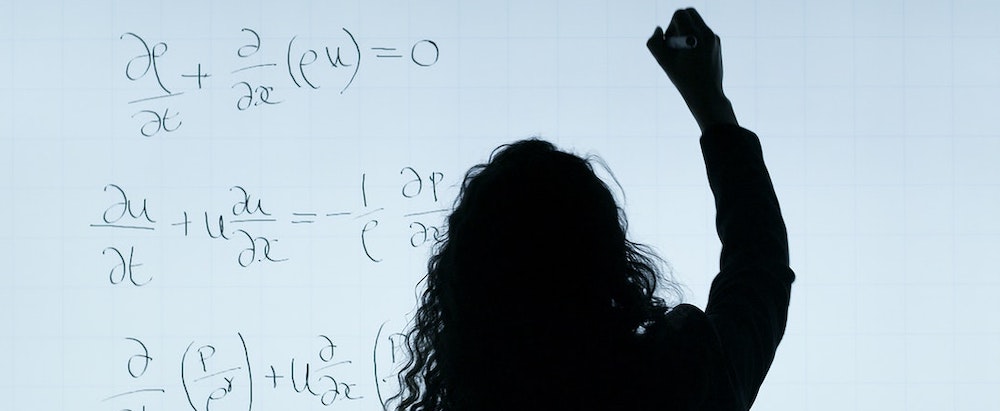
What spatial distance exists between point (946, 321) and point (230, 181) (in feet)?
2.68

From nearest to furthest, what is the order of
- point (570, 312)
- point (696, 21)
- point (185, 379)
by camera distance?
point (570, 312) < point (696, 21) < point (185, 379)

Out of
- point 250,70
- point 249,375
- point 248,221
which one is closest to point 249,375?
point 249,375

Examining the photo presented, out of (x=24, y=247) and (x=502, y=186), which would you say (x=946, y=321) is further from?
(x=24, y=247)

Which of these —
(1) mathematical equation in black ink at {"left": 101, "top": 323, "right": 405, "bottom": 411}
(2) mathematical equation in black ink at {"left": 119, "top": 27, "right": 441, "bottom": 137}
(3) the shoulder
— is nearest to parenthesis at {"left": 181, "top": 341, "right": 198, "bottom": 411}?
(1) mathematical equation in black ink at {"left": 101, "top": 323, "right": 405, "bottom": 411}

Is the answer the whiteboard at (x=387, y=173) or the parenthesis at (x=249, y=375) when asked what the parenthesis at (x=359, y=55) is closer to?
the whiteboard at (x=387, y=173)

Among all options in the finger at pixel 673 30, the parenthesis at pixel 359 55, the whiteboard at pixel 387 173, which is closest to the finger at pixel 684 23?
the finger at pixel 673 30

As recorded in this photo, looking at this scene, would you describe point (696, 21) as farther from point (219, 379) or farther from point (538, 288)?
point (219, 379)

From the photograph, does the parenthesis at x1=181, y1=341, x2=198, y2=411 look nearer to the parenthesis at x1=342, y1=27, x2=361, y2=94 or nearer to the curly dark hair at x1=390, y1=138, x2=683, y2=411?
the parenthesis at x1=342, y1=27, x2=361, y2=94

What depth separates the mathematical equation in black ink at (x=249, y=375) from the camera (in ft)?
2.73

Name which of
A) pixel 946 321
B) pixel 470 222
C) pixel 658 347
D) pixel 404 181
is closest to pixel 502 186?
pixel 470 222

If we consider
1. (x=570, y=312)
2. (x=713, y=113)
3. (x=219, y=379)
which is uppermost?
(x=713, y=113)

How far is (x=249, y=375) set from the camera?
832 mm

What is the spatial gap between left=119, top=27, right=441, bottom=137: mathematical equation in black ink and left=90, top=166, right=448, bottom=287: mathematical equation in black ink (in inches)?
3.6

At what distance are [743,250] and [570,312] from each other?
14 centimetres
